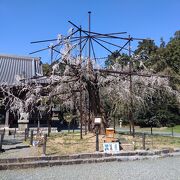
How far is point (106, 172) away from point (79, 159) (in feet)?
5.34

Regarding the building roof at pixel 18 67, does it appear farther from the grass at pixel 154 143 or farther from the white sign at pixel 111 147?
the white sign at pixel 111 147

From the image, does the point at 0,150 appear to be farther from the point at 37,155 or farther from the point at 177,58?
the point at 177,58

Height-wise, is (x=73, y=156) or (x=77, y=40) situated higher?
(x=77, y=40)

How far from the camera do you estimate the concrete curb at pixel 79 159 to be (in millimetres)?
9680

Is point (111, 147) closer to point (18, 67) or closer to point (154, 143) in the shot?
point (154, 143)

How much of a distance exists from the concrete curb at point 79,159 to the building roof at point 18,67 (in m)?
13.8

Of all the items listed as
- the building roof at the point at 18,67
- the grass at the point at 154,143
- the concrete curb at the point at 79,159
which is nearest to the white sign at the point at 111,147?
the concrete curb at the point at 79,159

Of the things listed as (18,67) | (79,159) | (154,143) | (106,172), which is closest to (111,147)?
(79,159)

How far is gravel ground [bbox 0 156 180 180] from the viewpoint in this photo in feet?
28.0

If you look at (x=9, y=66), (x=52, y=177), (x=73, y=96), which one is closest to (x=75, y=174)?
(x=52, y=177)

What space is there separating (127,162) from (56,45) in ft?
27.0

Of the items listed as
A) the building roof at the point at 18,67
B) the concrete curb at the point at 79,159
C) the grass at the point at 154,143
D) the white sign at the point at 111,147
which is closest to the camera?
the concrete curb at the point at 79,159

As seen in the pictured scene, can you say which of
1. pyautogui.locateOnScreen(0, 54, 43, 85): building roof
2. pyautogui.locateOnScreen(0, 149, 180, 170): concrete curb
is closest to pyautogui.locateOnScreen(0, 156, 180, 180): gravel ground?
pyautogui.locateOnScreen(0, 149, 180, 170): concrete curb

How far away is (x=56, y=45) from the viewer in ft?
55.1
